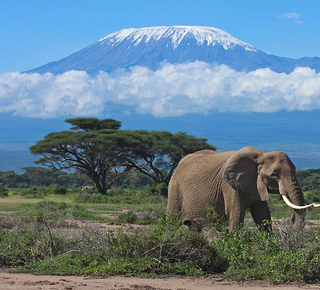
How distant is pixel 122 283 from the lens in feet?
24.5

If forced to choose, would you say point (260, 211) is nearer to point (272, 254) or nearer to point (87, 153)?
point (272, 254)

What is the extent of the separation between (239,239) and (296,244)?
3.29 ft

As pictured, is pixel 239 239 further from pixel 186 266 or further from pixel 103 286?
pixel 103 286

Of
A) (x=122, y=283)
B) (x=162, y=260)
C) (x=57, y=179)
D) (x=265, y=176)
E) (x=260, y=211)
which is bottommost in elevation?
(x=122, y=283)

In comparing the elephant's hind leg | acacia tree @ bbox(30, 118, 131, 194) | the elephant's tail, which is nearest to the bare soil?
the elephant's hind leg

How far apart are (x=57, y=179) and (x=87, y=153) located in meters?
22.7

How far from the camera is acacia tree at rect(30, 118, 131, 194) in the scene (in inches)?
1522

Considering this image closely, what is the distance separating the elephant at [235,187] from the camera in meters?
9.52

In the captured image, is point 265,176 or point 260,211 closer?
point 265,176

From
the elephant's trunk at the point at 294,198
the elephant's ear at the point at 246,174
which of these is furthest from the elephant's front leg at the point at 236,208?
the elephant's trunk at the point at 294,198

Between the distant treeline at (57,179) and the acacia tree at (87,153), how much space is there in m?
7.63

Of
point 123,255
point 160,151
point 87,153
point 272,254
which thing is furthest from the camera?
point 160,151

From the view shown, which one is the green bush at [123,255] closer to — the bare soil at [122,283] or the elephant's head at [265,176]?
the bare soil at [122,283]

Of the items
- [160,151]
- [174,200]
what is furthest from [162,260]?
[160,151]
